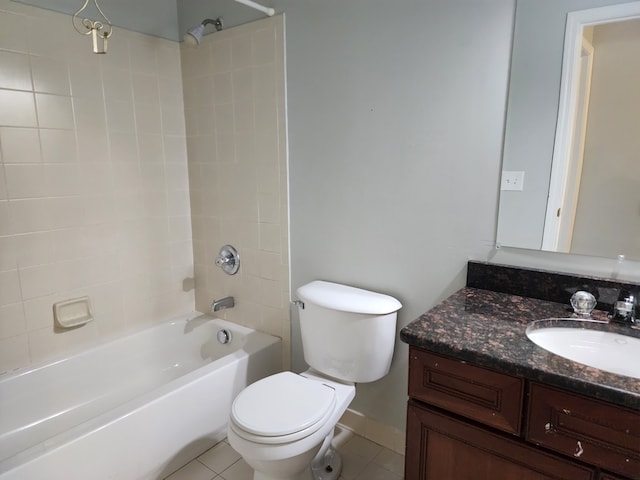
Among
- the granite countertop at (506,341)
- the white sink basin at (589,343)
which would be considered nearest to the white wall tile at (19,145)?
the granite countertop at (506,341)

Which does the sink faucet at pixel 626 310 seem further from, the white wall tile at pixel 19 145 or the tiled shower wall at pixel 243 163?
the white wall tile at pixel 19 145

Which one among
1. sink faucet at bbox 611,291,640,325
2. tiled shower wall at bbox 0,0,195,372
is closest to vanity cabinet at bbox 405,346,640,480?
sink faucet at bbox 611,291,640,325

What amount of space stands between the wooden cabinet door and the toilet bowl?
0.35 meters

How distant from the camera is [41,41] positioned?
6.00 feet

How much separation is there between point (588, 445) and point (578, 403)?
97mm

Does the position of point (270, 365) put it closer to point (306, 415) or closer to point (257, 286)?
point (257, 286)

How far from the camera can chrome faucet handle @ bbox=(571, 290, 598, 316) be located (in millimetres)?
1247

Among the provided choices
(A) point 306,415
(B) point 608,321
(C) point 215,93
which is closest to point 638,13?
(B) point 608,321

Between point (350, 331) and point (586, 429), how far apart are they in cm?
88

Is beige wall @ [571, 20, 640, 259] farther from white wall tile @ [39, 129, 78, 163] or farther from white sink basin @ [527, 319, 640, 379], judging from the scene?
white wall tile @ [39, 129, 78, 163]

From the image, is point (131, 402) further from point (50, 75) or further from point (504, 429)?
point (50, 75)

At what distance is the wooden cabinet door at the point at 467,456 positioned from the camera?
3.17ft

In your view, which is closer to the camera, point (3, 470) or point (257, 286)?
point (3, 470)

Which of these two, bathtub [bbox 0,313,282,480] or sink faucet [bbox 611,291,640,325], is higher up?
sink faucet [bbox 611,291,640,325]
